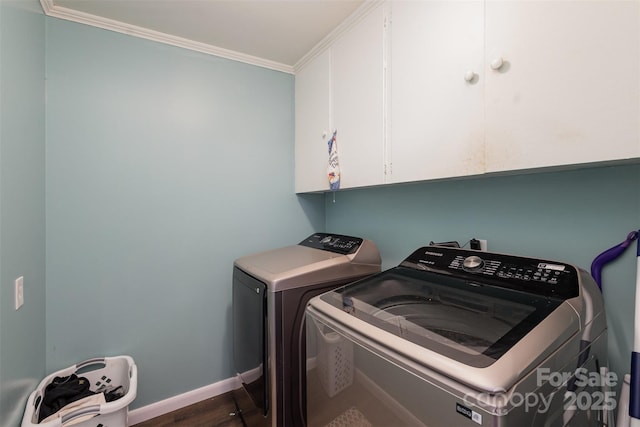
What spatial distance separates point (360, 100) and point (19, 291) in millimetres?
1816

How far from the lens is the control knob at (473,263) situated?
3.50 feet

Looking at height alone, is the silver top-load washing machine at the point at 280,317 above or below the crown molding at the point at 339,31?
below

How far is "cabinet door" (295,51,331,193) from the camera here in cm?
190

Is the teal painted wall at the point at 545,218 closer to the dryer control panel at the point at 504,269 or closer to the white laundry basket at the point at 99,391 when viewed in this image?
the dryer control panel at the point at 504,269

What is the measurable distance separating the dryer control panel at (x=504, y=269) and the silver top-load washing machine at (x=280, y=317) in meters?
0.39

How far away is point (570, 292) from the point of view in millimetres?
820

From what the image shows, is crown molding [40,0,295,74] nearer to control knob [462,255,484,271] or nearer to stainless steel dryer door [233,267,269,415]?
stainless steel dryer door [233,267,269,415]

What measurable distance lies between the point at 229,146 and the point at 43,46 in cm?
109

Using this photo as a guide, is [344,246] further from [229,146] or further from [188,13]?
[188,13]

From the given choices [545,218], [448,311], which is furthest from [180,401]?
[545,218]

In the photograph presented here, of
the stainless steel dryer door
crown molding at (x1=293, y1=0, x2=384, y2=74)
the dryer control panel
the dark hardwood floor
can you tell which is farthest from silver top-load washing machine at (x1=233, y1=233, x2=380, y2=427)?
crown molding at (x1=293, y1=0, x2=384, y2=74)

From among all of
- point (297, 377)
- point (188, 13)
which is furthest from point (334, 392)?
point (188, 13)

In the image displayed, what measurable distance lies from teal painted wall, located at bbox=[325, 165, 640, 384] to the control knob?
10.3 inches

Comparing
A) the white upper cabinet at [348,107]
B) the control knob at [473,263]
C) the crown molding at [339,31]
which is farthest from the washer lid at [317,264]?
the crown molding at [339,31]
